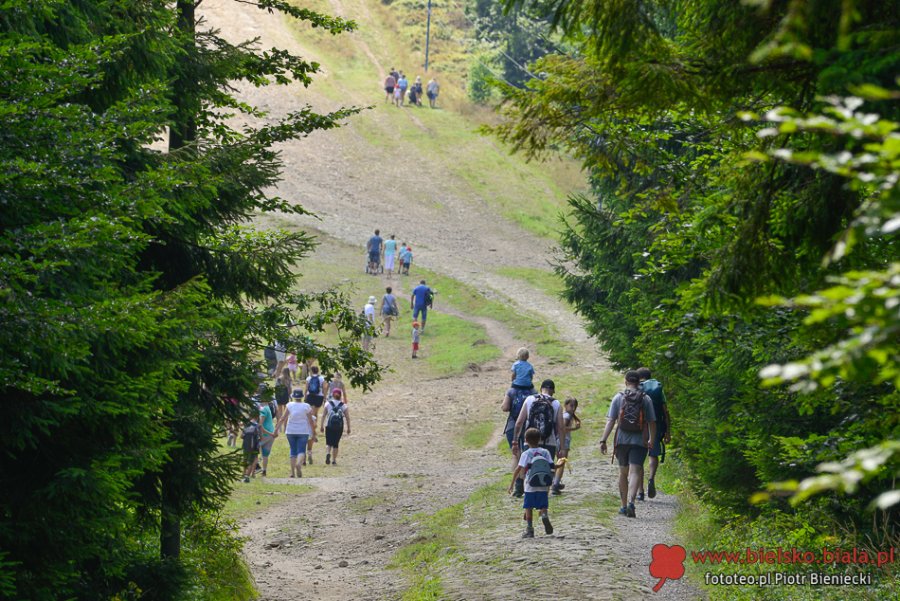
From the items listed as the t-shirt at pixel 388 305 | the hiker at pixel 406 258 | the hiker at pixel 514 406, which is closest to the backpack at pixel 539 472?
the hiker at pixel 514 406

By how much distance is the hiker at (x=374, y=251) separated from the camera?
36625 mm

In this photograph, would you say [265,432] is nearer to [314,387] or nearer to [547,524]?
[314,387]

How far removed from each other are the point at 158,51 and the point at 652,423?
7.24m

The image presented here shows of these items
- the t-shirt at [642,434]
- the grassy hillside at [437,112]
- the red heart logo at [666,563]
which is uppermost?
the grassy hillside at [437,112]

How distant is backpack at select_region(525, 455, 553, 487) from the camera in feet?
36.7

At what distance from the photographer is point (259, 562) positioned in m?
13.9

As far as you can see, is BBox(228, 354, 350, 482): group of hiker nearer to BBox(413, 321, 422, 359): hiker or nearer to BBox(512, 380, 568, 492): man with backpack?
BBox(512, 380, 568, 492): man with backpack

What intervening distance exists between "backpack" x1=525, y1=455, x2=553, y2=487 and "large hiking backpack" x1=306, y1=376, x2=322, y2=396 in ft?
33.7

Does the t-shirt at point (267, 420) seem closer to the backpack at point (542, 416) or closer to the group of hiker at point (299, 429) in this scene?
the group of hiker at point (299, 429)

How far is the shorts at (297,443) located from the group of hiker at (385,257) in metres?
18.0

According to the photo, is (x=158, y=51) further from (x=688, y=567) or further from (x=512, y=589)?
(x=688, y=567)

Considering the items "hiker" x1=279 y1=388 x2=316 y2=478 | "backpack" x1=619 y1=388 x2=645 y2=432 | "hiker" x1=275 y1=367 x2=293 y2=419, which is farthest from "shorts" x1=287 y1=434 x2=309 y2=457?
"backpack" x1=619 y1=388 x2=645 y2=432

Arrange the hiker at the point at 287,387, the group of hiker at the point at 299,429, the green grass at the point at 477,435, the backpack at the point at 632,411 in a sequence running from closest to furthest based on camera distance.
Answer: the backpack at the point at 632,411, the group of hiker at the point at 299,429, the green grass at the point at 477,435, the hiker at the point at 287,387

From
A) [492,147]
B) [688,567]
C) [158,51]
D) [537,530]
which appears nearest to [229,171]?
[158,51]
